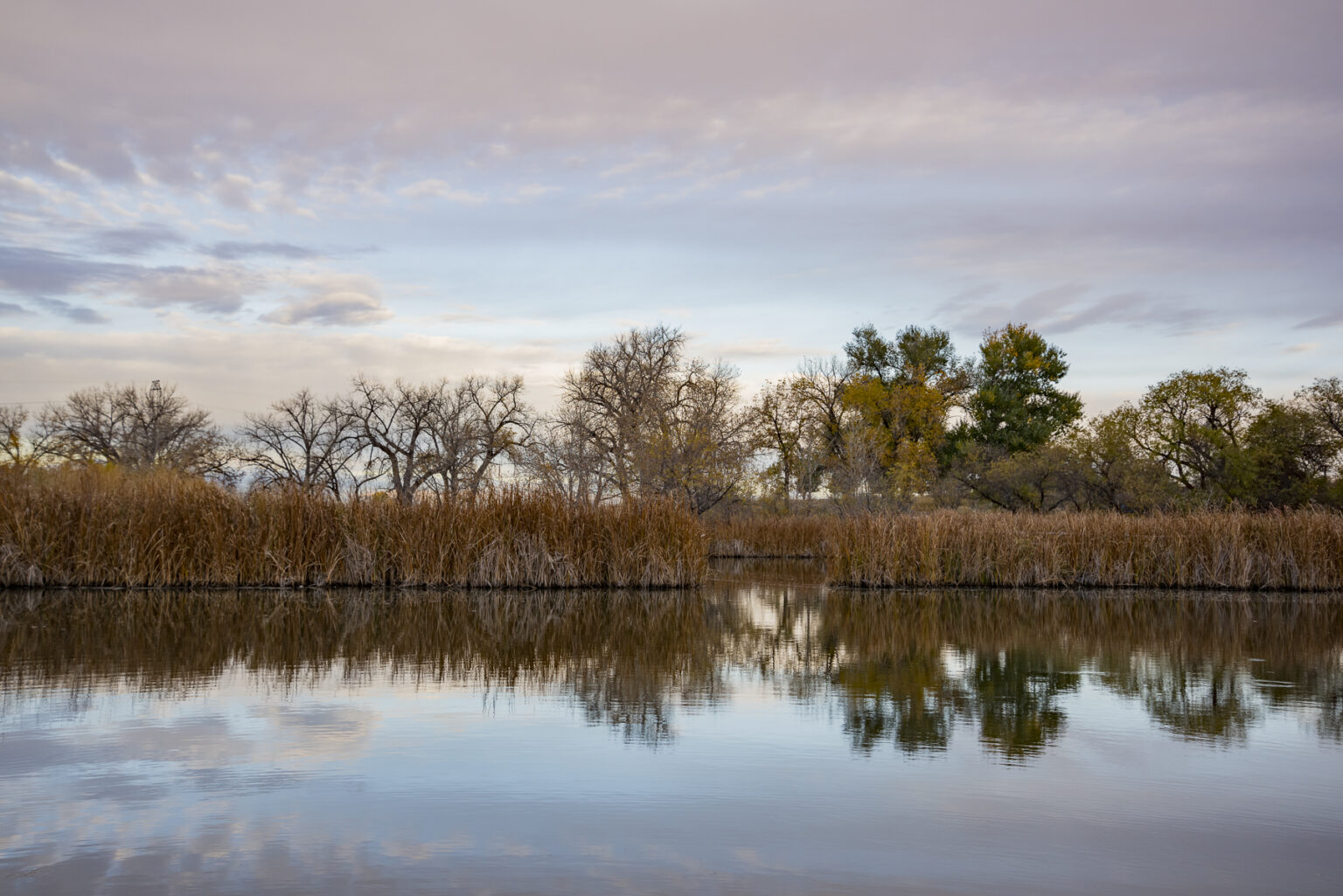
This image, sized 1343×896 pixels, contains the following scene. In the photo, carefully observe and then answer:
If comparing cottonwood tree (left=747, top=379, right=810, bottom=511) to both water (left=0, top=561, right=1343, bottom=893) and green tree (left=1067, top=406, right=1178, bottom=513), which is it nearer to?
green tree (left=1067, top=406, right=1178, bottom=513)

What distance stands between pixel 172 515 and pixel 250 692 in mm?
10083

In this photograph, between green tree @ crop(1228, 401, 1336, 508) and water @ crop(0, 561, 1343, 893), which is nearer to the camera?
water @ crop(0, 561, 1343, 893)

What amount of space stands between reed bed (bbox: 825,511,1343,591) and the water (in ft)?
24.6

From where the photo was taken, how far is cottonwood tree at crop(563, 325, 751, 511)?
32.1 meters

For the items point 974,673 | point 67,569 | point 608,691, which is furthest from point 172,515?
point 974,673

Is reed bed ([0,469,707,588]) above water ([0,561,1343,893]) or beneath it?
above

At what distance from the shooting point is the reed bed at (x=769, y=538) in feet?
99.0

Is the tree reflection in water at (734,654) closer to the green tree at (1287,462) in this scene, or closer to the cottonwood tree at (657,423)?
the cottonwood tree at (657,423)

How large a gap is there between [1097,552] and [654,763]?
621 inches

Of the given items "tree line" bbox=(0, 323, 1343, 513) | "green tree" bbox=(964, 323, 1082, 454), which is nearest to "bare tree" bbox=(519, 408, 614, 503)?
"tree line" bbox=(0, 323, 1343, 513)

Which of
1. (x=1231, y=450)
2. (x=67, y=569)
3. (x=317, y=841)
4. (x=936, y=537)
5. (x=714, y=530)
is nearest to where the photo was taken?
(x=317, y=841)

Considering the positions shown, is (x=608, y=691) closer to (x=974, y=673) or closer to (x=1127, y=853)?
(x=974, y=673)

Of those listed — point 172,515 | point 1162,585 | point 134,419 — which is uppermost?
point 134,419

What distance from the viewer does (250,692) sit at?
23.2 feet
